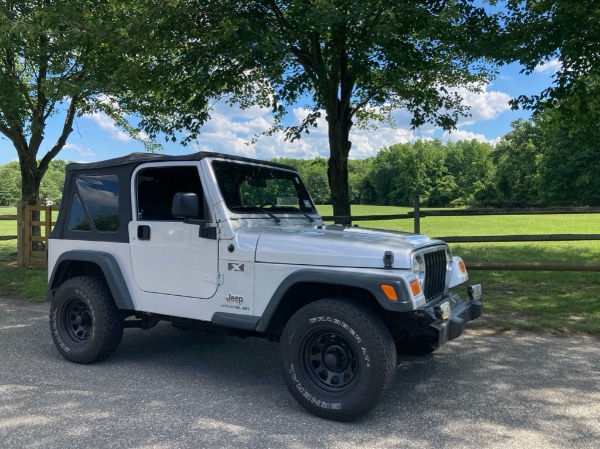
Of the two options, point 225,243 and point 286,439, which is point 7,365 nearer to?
point 225,243

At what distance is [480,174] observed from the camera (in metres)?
101

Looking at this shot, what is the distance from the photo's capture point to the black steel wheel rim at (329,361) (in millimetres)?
3537

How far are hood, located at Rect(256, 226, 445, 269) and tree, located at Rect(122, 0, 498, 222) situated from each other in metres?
3.47

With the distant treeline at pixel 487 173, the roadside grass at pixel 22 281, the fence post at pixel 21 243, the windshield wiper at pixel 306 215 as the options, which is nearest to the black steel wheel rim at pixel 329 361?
the windshield wiper at pixel 306 215

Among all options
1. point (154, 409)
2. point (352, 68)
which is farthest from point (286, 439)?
point (352, 68)

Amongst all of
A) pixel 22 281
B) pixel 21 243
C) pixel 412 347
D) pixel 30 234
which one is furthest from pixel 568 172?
pixel 412 347

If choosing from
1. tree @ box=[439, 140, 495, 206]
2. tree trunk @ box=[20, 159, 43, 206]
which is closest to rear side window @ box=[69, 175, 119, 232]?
tree trunk @ box=[20, 159, 43, 206]

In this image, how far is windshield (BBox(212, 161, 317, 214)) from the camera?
A: 4.35 m

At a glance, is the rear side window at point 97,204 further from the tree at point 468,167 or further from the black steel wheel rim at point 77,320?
the tree at point 468,167

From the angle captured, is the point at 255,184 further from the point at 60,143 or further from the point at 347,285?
the point at 60,143

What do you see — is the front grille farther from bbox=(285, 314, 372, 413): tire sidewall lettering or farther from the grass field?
the grass field

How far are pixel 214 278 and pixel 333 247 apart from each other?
109 centimetres

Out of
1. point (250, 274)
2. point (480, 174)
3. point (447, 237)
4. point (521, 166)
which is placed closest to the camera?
point (250, 274)

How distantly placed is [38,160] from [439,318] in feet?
51.8
